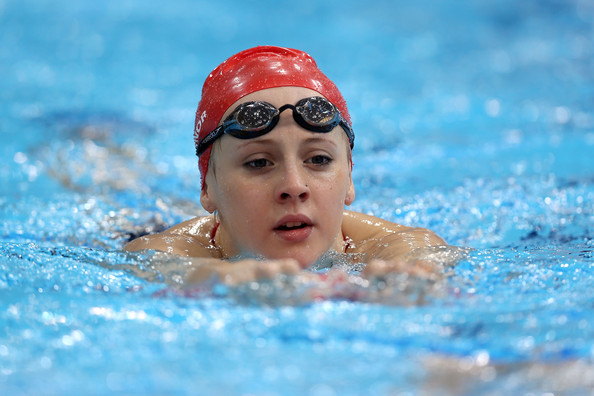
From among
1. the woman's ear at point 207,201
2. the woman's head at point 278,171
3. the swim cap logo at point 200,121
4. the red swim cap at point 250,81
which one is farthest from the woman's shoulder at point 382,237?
the swim cap logo at point 200,121

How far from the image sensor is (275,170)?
8.73 ft

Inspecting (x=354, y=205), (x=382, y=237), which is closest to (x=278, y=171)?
(x=382, y=237)

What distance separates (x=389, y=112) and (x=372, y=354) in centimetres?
536

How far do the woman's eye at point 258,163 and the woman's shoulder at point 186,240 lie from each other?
476mm

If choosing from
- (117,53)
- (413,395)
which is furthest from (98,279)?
(117,53)

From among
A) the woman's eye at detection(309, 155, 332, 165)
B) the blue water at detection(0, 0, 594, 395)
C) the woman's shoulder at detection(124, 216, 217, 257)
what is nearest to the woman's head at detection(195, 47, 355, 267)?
the woman's eye at detection(309, 155, 332, 165)

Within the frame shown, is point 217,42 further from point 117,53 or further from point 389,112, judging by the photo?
point 389,112

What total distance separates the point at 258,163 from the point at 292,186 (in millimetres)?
220

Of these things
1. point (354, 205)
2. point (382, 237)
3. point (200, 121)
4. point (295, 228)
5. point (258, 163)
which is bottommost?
point (295, 228)

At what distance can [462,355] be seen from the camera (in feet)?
6.12

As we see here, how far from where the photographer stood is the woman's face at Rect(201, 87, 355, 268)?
263 cm

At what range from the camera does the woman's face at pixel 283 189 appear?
2627 mm

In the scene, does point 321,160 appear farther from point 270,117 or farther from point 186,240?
point 186,240

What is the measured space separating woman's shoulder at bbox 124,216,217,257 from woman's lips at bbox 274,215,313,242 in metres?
0.47
